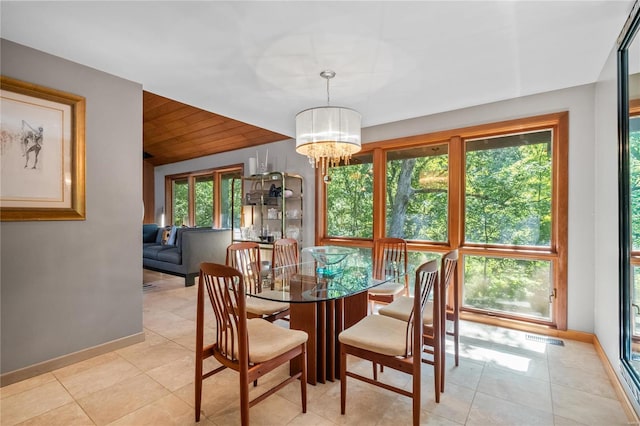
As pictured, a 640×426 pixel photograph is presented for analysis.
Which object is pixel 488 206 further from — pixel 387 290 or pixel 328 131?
pixel 328 131

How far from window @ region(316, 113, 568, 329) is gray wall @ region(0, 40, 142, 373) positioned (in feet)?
9.22

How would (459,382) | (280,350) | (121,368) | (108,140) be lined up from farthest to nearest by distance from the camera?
1. (108,140)
2. (121,368)
3. (459,382)
4. (280,350)

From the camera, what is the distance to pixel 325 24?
1938 mm

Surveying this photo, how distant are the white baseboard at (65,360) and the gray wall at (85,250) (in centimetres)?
4

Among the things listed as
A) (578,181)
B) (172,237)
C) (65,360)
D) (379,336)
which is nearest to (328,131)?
(379,336)

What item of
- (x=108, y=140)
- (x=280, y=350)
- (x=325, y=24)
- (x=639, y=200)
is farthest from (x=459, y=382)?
Answer: (x=108, y=140)

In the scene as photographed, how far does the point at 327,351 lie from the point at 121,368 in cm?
164

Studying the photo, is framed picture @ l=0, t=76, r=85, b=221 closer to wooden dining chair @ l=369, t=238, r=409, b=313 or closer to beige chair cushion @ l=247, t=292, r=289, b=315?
beige chair cushion @ l=247, t=292, r=289, b=315

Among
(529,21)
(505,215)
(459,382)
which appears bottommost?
(459,382)

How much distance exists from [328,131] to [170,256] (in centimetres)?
392

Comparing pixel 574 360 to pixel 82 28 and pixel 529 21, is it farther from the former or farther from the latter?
pixel 82 28

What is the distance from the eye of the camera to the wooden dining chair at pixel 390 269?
105 inches

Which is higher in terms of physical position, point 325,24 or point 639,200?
point 325,24

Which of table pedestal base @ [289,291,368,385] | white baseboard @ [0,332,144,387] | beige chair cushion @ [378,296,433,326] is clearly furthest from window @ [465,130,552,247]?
white baseboard @ [0,332,144,387]
